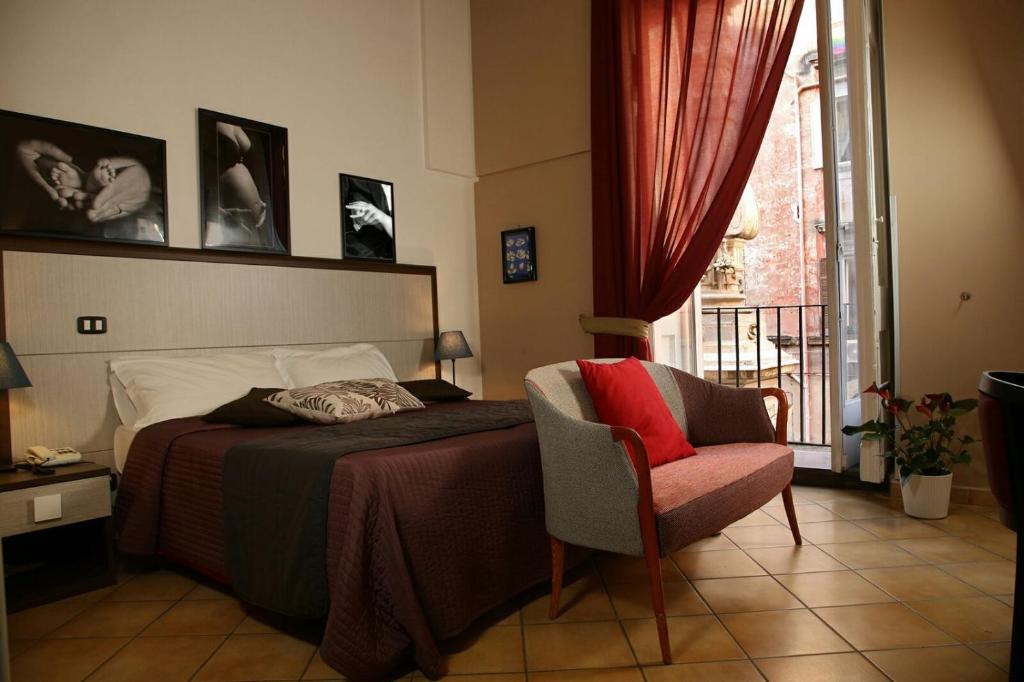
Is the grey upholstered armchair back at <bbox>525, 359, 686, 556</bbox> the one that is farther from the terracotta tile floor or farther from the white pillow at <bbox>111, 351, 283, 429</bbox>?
the white pillow at <bbox>111, 351, 283, 429</bbox>

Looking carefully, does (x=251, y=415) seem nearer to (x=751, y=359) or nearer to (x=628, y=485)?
(x=628, y=485)

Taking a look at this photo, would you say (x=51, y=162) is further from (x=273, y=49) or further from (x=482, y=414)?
(x=482, y=414)

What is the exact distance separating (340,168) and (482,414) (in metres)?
2.14

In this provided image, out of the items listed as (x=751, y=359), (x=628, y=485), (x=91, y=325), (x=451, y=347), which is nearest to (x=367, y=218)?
(x=451, y=347)

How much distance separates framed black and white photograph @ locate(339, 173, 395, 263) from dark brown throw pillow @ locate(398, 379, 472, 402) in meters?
0.99

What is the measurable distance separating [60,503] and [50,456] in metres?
0.26

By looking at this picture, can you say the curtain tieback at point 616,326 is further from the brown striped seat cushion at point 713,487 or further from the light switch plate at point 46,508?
the light switch plate at point 46,508

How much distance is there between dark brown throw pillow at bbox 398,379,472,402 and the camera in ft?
12.1

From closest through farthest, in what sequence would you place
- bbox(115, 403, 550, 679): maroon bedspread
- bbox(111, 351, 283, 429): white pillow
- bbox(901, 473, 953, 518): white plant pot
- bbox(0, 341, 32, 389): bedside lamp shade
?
bbox(115, 403, 550, 679): maroon bedspread, bbox(0, 341, 32, 389): bedside lamp shade, bbox(111, 351, 283, 429): white pillow, bbox(901, 473, 953, 518): white plant pot

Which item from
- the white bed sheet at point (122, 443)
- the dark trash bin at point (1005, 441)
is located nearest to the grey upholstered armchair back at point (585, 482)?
the dark trash bin at point (1005, 441)

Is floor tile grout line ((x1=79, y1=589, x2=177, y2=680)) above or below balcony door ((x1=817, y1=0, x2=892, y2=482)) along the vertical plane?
below

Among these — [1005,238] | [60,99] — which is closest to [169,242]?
[60,99]

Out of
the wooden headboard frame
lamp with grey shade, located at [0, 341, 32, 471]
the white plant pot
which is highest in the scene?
the wooden headboard frame

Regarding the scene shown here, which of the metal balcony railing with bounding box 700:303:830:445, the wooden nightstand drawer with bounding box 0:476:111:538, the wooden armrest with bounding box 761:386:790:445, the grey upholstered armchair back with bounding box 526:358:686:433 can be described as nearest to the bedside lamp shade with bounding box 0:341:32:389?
the wooden nightstand drawer with bounding box 0:476:111:538
